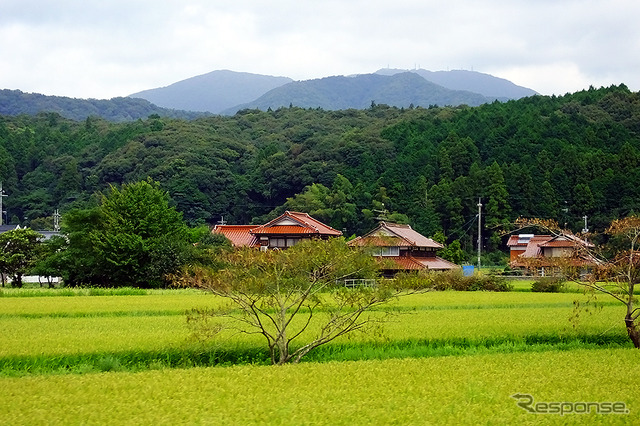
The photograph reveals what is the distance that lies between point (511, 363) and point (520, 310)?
11.1 m

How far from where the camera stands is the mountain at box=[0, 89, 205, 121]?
529 feet

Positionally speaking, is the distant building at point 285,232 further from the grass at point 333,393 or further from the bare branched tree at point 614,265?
the grass at point 333,393

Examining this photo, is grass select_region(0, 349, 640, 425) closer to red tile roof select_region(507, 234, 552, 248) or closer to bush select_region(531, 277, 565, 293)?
bush select_region(531, 277, 565, 293)

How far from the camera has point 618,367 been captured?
13680 mm

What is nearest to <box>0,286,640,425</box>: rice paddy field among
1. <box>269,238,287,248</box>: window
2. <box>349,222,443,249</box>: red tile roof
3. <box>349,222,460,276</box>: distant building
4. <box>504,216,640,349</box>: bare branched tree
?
<box>504,216,640,349</box>: bare branched tree

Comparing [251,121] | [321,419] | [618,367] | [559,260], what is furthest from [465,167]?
[321,419]

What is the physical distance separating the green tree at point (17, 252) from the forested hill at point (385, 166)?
30.6m

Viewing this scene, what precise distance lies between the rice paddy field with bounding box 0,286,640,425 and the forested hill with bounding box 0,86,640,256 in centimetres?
4262

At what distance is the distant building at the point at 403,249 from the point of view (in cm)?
4372

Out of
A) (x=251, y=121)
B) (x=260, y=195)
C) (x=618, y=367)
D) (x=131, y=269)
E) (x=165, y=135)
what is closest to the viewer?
(x=618, y=367)

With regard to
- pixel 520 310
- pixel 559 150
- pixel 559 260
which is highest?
pixel 559 150

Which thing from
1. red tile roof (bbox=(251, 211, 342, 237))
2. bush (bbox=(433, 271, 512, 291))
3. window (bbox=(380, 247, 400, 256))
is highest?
red tile roof (bbox=(251, 211, 342, 237))

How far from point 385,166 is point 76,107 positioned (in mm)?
107242

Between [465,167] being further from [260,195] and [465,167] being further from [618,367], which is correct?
[618,367]
